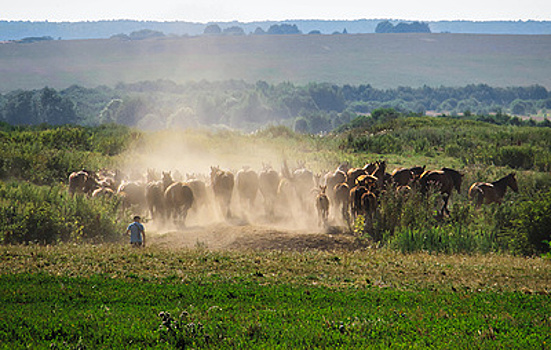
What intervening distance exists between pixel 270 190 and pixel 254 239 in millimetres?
5284

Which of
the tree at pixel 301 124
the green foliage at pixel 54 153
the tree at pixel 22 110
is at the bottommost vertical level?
the tree at pixel 301 124

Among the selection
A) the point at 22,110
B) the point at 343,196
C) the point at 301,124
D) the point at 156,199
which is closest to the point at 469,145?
the point at 343,196

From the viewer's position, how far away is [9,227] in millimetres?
15516

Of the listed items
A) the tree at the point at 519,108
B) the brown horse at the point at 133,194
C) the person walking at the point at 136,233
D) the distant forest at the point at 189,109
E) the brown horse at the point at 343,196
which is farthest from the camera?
the tree at the point at 519,108

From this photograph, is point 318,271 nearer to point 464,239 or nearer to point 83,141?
point 464,239

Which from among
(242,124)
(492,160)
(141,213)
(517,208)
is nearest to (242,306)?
(517,208)

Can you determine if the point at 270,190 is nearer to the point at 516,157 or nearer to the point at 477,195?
the point at 477,195

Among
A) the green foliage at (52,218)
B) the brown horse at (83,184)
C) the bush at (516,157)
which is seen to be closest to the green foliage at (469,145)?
the bush at (516,157)

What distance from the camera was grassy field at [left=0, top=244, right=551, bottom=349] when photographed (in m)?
8.15

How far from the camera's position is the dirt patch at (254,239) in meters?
15.6

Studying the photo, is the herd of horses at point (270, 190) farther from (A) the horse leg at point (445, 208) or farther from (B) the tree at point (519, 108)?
(B) the tree at point (519, 108)

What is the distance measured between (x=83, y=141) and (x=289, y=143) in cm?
1215

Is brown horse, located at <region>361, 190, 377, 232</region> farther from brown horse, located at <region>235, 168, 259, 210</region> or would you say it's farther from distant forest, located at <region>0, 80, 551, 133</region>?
distant forest, located at <region>0, 80, 551, 133</region>

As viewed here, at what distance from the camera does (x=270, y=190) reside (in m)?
21.2
